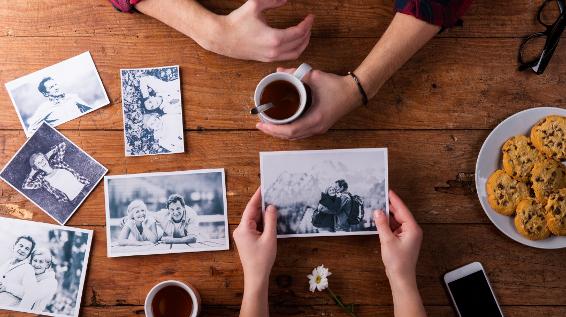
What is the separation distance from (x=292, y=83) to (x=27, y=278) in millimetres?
847

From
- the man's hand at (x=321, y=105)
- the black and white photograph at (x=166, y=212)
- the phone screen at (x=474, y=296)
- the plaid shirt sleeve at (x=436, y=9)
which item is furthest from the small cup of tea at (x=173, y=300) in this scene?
the plaid shirt sleeve at (x=436, y=9)

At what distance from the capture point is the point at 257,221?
1179mm

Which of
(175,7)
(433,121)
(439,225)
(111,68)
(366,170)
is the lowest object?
(439,225)

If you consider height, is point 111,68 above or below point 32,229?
above

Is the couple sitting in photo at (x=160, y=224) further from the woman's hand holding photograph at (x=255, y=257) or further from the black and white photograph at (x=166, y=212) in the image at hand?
the woman's hand holding photograph at (x=255, y=257)

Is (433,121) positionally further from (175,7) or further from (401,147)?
(175,7)

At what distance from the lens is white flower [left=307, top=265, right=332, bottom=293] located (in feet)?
3.81

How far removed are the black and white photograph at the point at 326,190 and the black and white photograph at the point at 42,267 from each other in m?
0.50

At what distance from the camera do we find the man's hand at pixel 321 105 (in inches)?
43.0

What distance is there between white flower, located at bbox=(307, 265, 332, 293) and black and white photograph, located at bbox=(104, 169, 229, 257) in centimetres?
23

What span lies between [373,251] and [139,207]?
617 millimetres

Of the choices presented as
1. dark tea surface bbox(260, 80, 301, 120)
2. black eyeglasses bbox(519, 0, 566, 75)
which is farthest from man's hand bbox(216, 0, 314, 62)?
black eyeglasses bbox(519, 0, 566, 75)

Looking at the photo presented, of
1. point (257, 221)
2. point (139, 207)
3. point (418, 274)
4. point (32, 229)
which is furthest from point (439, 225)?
point (32, 229)

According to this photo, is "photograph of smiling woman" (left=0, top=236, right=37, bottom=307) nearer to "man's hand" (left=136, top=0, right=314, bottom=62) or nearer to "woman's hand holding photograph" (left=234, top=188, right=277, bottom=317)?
"woman's hand holding photograph" (left=234, top=188, right=277, bottom=317)
